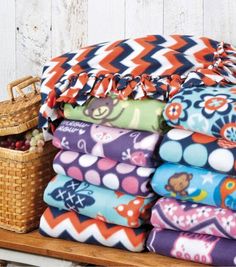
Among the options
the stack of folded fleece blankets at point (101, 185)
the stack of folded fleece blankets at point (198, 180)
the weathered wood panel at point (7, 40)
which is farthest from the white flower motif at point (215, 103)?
the weathered wood panel at point (7, 40)

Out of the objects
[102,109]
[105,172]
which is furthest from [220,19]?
[105,172]

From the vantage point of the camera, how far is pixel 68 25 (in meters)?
2.03

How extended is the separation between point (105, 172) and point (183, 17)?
0.55 m

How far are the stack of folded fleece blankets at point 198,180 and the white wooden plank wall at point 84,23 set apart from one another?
416mm

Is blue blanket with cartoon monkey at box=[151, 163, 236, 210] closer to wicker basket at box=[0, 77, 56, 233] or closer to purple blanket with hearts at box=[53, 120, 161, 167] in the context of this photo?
purple blanket with hearts at box=[53, 120, 161, 167]

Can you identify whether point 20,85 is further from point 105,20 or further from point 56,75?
point 105,20

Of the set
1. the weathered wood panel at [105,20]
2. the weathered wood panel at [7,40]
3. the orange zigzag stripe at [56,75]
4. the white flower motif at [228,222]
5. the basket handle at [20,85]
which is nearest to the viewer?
the white flower motif at [228,222]

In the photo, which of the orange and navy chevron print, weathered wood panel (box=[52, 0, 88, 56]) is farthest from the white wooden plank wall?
the orange and navy chevron print

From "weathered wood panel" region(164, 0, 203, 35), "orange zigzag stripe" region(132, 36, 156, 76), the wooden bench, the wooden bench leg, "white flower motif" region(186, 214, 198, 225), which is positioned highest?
"weathered wood panel" region(164, 0, 203, 35)

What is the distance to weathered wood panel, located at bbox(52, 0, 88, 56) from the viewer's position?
201 cm

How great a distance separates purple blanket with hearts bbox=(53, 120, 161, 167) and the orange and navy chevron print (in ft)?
0.52

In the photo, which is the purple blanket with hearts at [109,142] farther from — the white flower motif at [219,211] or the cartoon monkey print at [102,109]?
the white flower motif at [219,211]

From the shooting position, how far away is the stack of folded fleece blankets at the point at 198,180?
1.41 meters

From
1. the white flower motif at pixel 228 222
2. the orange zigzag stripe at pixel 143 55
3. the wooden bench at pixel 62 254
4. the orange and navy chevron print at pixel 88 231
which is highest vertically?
the orange zigzag stripe at pixel 143 55
